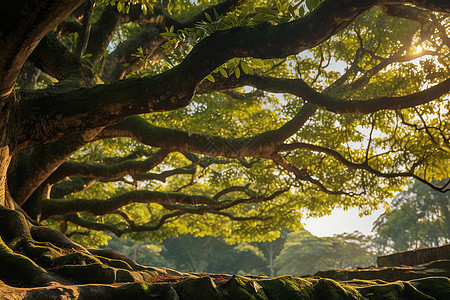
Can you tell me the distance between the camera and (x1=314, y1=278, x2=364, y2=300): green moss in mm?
4829

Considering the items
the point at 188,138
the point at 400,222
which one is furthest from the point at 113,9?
the point at 400,222

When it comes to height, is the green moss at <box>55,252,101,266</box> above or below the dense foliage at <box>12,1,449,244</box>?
below

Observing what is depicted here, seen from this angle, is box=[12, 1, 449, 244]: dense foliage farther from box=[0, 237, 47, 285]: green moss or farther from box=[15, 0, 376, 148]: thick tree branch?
box=[0, 237, 47, 285]: green moss

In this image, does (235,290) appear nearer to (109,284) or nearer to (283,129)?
(109,284)

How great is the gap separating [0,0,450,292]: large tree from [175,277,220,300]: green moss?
122cm

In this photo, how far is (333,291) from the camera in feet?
16.0

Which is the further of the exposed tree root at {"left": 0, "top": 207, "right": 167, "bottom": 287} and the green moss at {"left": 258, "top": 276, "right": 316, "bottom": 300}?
the green moss at {"left": 258, "top": 276, "right": 316, "bottom": 300}

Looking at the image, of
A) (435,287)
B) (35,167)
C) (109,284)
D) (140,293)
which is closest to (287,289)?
(140,293)

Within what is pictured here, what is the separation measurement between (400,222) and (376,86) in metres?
46.2

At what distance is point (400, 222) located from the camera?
159 feet

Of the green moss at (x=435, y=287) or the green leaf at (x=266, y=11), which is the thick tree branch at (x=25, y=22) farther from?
the green moss at (x=435, y=287)

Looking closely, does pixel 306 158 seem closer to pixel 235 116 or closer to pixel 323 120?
pixel 323 120

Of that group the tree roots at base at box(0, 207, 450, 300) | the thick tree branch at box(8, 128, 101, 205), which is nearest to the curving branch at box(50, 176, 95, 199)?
the thick tree branch at box(8, 128, 101, 205)

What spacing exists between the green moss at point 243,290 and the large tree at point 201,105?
5.78 feet
